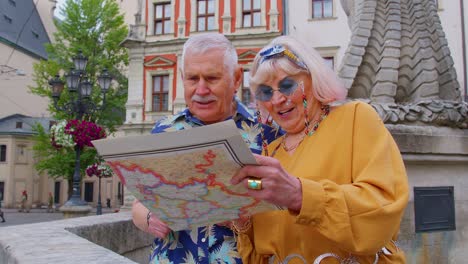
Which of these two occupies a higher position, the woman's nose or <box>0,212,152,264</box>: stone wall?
the woman's nose

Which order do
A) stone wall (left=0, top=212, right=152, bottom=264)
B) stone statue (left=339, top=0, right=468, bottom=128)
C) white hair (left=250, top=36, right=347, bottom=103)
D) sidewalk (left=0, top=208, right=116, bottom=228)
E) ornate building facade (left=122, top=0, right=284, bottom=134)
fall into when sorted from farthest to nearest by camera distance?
ornate building facade (left=122, top=0, right=284, bottom=134), sidewalk (left=0, top=208, right=116, bottom=228), stone statue (left=339, top=0, right=468, bottom=128), stone wall (left=0, top=212, right=152, bottom=264), white hair (left=250, top=36, right=347, bottom=103)

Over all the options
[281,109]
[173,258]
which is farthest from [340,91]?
[173,258]

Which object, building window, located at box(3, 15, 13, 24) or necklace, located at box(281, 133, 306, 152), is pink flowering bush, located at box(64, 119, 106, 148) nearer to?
necklace, located at box(281, 133, 306, 152)

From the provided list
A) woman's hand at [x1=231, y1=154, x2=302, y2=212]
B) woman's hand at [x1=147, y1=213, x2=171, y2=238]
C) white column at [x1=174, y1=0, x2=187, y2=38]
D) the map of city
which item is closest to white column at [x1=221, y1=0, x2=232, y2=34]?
white column at [x1=174, y1=0, x2=187, y2=38]

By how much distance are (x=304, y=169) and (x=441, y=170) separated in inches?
83.9

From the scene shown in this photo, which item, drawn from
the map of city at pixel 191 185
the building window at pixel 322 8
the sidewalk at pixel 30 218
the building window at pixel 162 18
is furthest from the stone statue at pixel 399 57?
the building window at pixel 162 18

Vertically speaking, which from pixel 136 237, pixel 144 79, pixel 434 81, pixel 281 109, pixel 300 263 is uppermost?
pixel 144 79

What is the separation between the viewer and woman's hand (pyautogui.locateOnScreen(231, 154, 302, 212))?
4.18 feet

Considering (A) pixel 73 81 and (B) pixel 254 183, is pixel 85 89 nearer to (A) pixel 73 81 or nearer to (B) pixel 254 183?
(A) pixel 73 81

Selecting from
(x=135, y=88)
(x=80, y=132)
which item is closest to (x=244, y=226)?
(x=80, y=132)

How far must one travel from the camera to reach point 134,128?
28.2 m

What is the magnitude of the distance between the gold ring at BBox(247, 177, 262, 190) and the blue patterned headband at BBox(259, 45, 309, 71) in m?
0.58

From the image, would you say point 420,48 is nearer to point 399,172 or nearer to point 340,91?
point 340,91

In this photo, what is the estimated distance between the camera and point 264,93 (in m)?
1.76
